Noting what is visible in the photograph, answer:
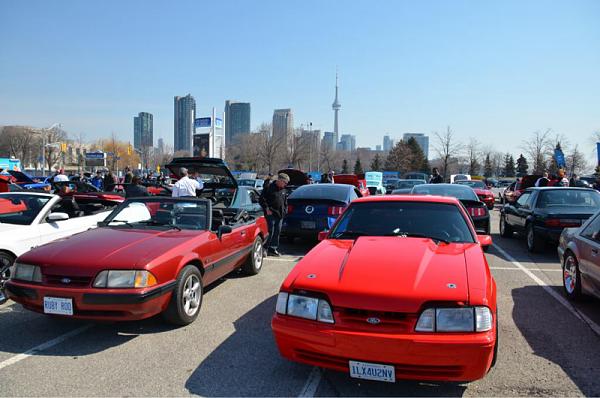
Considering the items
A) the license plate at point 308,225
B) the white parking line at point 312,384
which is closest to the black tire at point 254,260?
the license plate at point 308,225

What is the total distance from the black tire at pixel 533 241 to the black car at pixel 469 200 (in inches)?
36.0

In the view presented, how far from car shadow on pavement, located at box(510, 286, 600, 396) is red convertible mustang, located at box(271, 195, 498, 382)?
88 centimetres

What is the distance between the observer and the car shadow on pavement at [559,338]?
140 inches

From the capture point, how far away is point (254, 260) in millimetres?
7301

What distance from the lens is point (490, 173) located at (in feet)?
297

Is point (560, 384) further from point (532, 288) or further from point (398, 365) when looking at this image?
point (532, 288)

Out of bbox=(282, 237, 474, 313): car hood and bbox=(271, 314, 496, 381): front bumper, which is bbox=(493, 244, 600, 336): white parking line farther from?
bbox=(271, 314, 496, 381): front bumper

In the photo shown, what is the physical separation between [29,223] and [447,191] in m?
9.13

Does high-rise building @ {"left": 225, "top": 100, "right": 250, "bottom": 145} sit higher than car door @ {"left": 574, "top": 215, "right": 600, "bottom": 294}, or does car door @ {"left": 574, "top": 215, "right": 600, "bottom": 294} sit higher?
high-rise building @ {"left": 225, "top": 100, "right": 250, "bottom": 145}

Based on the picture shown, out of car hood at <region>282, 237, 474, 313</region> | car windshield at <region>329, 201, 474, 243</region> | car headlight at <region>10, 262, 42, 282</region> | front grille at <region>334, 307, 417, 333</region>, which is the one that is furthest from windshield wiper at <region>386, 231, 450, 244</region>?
car headlight at <region>10, 262, 42, 282</region>

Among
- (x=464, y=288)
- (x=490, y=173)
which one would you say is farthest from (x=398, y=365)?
(x=490, y=173)

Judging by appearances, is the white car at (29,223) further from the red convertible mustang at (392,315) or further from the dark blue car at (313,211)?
the red convertible mustang at (392,315)

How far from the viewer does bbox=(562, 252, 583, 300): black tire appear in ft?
18.6

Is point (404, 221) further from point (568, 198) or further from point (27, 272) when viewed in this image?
point (568, 198)
